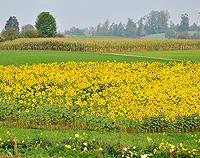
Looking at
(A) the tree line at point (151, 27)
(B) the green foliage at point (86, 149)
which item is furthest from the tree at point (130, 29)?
(B) the green foliage at point (86, 149)

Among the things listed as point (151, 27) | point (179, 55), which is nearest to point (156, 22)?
point (151, 27)

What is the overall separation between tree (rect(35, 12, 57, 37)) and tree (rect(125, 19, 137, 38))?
73.1 meters

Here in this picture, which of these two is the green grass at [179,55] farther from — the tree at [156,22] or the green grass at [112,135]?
the tree at [156,22]

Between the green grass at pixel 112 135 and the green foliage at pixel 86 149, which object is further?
the green grass at pixel 112 135

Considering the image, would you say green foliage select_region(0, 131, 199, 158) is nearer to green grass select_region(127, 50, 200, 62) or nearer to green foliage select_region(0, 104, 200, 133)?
green foliage select_region(0, 104, 200, 133)

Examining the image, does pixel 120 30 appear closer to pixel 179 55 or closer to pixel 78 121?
pixel 179 55

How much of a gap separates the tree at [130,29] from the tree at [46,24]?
240ft

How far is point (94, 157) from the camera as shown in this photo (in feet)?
28.6

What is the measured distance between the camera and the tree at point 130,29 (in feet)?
502

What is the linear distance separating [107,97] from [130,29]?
142 m

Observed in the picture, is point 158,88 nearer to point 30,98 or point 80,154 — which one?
point 30,98

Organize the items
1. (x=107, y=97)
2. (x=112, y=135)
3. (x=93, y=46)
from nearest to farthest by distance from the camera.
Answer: (x=112, y=135) → (x=107, y=97) → (x=93, y=46)

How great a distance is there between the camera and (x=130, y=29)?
156 m

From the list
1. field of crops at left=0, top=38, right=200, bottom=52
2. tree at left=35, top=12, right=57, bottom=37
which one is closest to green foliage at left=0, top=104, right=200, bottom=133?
field of crops at left=0, top=38, right=200, bottom=52
